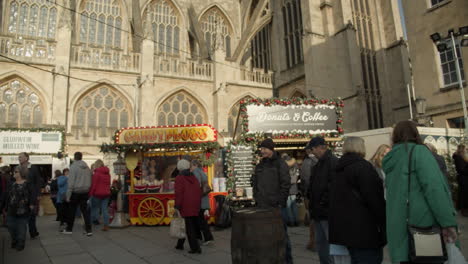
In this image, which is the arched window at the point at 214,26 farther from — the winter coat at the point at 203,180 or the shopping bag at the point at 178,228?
the shopping bag at the point at 178,228

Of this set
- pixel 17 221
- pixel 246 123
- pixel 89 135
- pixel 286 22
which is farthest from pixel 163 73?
pixel 17 221

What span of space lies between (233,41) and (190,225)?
21.8 meters

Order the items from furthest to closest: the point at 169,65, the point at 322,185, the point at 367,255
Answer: the point at 169,65 < the point at 322,185 < the point at 367,255

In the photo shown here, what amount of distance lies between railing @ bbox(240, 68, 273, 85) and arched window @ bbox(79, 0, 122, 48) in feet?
27.8

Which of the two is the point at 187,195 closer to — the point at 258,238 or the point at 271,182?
the point at 271,182

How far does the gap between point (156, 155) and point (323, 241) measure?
688 cm

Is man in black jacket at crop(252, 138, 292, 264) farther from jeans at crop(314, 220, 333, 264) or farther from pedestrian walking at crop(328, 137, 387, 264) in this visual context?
pedestrian walking at crop(328, 137, 387, 264)

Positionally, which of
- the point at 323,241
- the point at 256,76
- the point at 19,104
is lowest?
the point at 323,241

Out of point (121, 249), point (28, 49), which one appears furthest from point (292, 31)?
point (121, 249)

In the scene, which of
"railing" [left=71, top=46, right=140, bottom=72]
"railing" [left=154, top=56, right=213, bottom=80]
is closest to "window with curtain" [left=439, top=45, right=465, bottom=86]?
"railing" [left=154, top=56, right=213, bottom=80]

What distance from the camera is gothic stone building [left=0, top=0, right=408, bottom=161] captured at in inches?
634

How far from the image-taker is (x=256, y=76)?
21.8 metres

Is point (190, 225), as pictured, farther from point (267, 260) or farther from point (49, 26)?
point (49, 26)

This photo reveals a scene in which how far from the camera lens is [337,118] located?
29.6 ft
